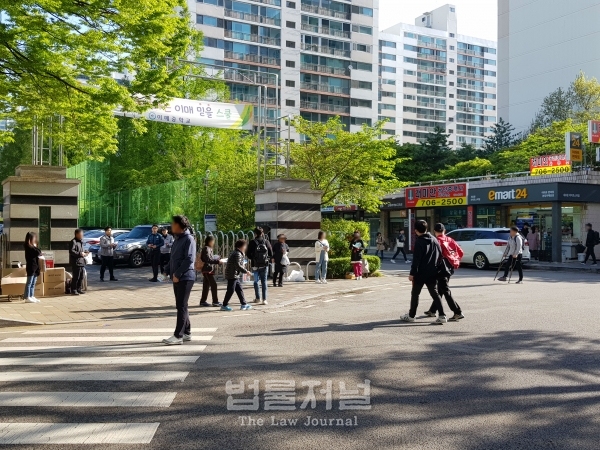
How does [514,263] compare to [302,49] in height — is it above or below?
below

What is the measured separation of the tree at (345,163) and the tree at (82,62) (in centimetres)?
818

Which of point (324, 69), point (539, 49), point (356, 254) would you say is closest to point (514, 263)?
point (356, 254)

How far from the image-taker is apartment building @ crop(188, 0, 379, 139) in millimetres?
62812

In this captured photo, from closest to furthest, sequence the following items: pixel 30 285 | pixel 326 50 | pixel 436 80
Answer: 1. pixel 30 285
2. pixel 326 50
3. pixel 436 80

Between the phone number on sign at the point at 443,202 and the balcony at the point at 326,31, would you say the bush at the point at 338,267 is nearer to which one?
the phone number on sign at the point at 443,202

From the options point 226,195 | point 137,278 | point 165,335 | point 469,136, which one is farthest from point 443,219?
point 469,136

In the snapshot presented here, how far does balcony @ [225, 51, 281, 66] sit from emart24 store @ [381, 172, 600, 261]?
31.7 metres

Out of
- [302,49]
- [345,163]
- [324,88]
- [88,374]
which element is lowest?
[88,374]

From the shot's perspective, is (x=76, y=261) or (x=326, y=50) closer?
(x=76, y=261)

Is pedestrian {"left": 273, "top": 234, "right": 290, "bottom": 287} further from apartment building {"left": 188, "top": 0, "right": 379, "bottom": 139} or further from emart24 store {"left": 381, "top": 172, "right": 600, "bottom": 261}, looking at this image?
apartment building {"left": 188, "top": 0, "right": 379, "bottom": 139}

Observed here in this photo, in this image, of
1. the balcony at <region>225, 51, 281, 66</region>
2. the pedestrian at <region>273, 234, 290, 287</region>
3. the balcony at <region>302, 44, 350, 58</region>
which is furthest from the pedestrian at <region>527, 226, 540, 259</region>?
the balcony at <region>302, 44, 350, 58</region>

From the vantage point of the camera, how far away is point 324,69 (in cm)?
7019

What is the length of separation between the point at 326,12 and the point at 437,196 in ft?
128

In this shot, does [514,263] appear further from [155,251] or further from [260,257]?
[155,251]
